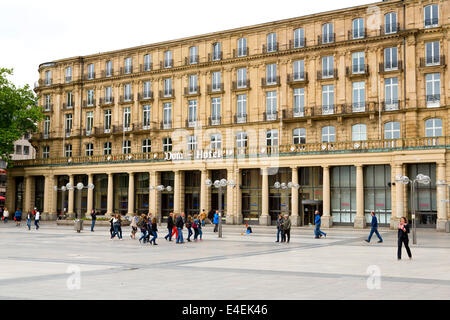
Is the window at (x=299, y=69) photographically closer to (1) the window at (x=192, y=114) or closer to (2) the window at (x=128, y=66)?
(1) the window at (x=192, y=114)

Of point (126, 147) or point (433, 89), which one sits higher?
point (433, 89)

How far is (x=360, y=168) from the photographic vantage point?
5062cm

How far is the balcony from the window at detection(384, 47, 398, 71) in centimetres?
1126

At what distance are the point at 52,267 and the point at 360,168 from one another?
36.9 m

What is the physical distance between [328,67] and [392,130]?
30.1 feet

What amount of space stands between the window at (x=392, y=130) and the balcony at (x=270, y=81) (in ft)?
40.4

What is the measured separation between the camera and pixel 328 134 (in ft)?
187

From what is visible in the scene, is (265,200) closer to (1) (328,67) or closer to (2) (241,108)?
(2) (241,108)

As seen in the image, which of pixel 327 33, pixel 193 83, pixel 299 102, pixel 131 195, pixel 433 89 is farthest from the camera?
pixel 193 83

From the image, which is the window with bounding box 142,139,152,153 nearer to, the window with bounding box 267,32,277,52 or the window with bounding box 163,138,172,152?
the window with bounding box 163,138,172,152

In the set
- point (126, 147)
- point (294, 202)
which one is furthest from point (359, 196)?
point (126, 147)

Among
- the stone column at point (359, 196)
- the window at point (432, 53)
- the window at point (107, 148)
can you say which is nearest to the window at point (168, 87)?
the window at point (107, 148)
